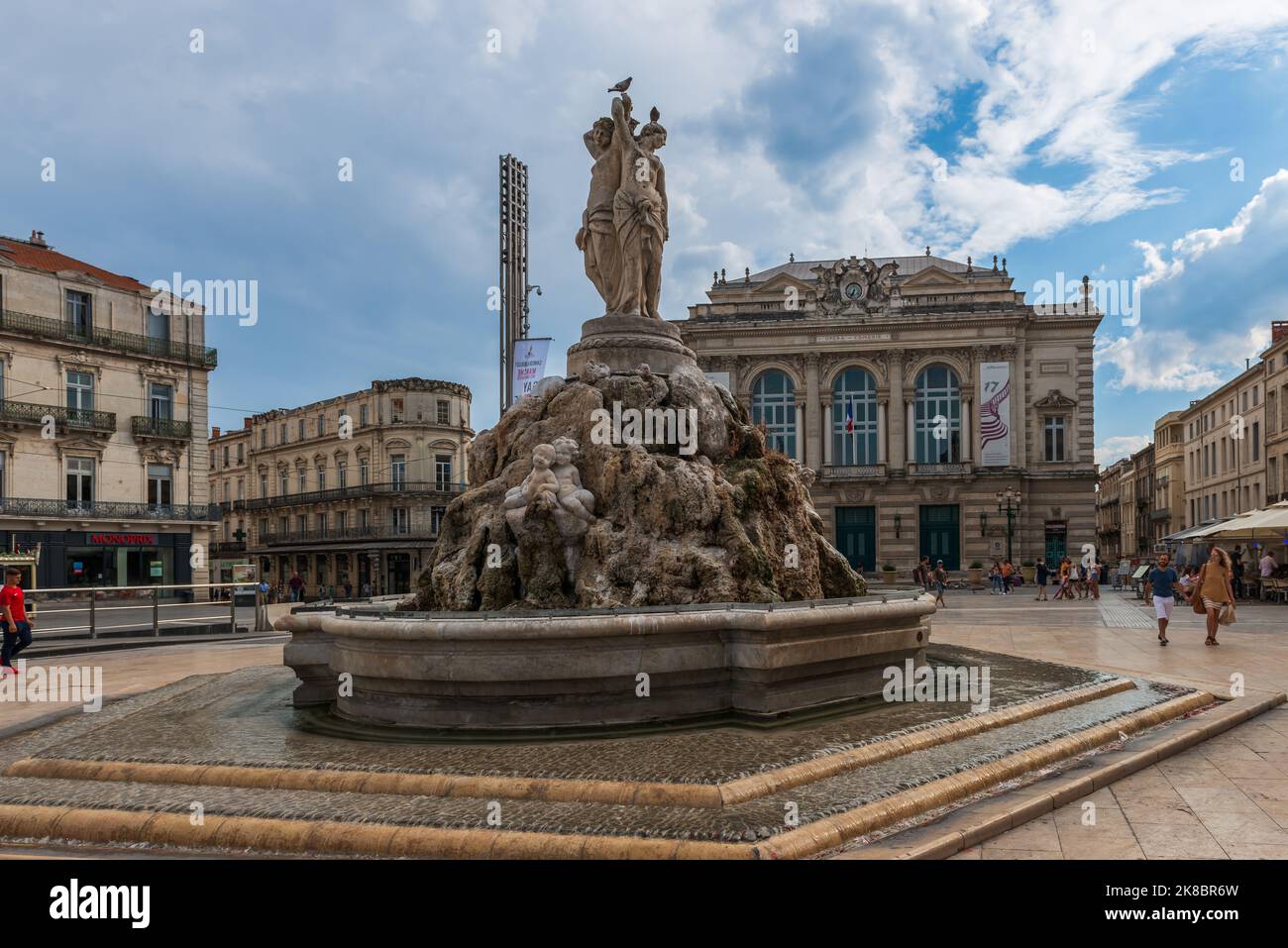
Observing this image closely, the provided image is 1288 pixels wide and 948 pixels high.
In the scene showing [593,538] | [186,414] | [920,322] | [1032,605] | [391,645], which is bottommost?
[1032,605]

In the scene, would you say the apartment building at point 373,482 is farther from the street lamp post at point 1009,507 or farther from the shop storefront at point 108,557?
the street lamp post at point 1009,507

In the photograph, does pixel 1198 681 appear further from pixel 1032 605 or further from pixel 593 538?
pixel 1032 605

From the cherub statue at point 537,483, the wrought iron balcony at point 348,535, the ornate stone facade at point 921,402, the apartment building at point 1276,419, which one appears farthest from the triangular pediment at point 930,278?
Result: the cherub statue at point 537,483

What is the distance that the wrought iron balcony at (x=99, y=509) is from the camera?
3531 centimetres

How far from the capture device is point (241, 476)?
227ft

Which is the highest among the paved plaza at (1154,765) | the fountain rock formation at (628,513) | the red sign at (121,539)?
the fountain rock formation at (628,513)

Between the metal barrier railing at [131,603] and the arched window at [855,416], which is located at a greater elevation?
the arched window at [855,416]

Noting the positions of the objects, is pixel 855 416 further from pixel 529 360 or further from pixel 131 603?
pixel 131 603

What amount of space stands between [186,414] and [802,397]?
103ft

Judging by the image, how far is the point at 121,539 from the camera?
3806 centimetres

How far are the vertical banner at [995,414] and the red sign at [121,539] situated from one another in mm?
40840

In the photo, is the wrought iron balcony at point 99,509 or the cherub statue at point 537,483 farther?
the wrought iron balcony at point 99,509

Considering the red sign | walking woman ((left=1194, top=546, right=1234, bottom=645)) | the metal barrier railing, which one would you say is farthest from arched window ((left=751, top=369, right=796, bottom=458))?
walking woman ((left=1194, top=546, right=1234, bottom=645))
